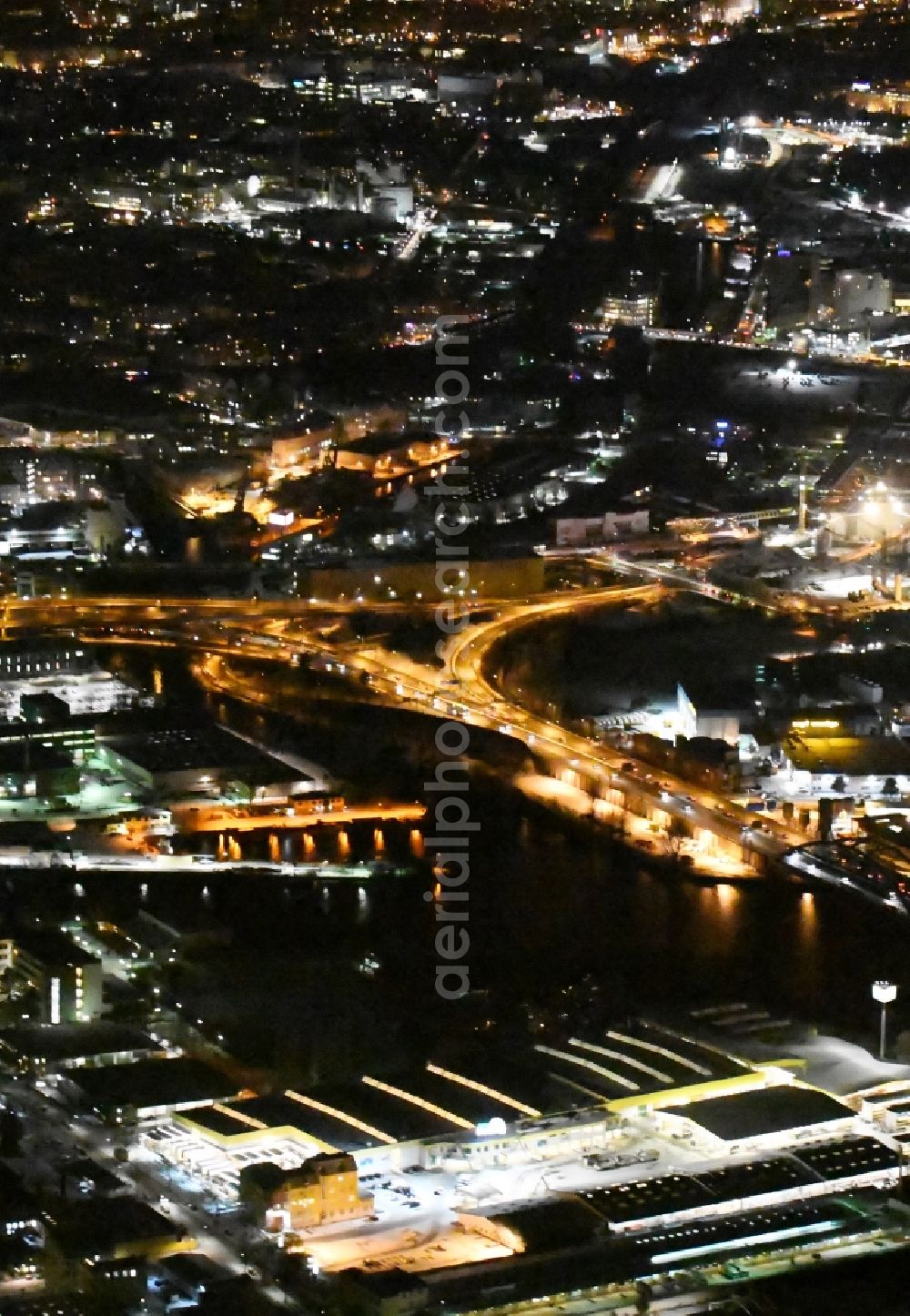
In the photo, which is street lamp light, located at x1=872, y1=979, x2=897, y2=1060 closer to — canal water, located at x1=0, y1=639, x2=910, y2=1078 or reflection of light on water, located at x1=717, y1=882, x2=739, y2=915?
canal water, located at x1=0, y1=639, x2=910, y2=1078

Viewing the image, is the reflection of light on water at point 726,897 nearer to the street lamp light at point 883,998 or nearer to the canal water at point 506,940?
the canal water at point 506,940

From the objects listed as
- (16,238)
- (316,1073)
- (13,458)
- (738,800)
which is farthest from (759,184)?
(316,1073)

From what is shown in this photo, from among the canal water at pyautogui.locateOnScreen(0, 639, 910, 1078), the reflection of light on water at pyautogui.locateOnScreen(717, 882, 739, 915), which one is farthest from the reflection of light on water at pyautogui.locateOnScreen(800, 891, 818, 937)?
the reflection of light on water at pyautogui.locateOnScreen(717, 882, 739, 915)

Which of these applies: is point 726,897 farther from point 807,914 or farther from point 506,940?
point 506,940

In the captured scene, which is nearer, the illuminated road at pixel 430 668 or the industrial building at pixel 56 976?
the industrial building at pixel 56 976

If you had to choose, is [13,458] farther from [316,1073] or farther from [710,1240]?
[710,1240]

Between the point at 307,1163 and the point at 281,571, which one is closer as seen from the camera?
the point at 307,1163

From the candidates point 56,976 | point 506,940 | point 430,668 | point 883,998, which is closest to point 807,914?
point 506,940

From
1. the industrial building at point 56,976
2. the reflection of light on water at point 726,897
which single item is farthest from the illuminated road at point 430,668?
the industrial building at point 56,976

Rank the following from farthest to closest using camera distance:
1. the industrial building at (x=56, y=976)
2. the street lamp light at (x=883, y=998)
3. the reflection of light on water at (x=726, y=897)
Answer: the reflection of light on water at (x=726, y=897) < the industrial building at (x=56, y=976) < the street lamp light at (x=883, y=998)

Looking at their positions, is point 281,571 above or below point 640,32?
below
